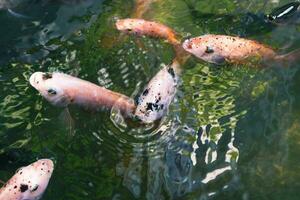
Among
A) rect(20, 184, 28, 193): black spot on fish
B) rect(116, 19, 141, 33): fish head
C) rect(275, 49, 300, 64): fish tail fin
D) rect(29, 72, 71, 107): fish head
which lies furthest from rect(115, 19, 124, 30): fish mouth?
rect(20, 184, 28, 193): black spot on fish

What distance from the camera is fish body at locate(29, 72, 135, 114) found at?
16.4 ft

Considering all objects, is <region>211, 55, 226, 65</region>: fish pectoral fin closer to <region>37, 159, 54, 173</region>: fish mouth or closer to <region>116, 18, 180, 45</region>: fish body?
<region>116, 18, 180, 45</region>: fish body

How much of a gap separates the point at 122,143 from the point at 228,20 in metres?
2.17

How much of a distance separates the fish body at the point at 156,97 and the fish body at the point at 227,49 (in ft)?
1.66

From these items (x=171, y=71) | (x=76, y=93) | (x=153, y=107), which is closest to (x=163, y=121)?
(x=153, y=107)

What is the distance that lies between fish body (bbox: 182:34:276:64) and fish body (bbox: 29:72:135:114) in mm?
993

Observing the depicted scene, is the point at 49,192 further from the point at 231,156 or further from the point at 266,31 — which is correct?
the point at 266,31

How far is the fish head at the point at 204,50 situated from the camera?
5.41 meters

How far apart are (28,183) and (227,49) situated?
241 centimetres

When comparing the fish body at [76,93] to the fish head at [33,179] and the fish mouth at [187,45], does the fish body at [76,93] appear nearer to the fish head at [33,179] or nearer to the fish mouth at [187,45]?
the fish head at [33,179]

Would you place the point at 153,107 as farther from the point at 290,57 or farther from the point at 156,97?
the point at 290,57

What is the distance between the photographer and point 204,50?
543 centimetres

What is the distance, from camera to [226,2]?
20.8ft

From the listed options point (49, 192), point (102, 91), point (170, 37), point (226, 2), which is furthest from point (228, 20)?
point (49, 192)
